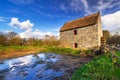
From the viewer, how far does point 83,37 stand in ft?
80.9

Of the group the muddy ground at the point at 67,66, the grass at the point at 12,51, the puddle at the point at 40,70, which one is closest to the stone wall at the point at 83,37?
the grass at the point at 12,51

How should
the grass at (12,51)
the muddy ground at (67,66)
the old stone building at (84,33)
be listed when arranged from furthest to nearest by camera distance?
1. the old stone building at (84,33)
2. the grass at (12,51)
3. the muddy ground at (67,66)

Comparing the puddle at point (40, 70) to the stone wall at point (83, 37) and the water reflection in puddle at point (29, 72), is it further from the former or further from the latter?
the stone wall at point (83, 37)

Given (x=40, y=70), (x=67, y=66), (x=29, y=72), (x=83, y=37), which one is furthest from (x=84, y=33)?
(x=29, y=72)

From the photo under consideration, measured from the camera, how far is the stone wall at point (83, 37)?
22.6m

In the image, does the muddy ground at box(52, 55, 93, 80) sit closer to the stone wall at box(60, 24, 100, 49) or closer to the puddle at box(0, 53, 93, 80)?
the puddle at box(0, 53, 93, 80)

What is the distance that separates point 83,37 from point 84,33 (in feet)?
2.74

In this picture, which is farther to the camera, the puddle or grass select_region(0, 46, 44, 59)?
grass select_region(0, 46, 44, 59)

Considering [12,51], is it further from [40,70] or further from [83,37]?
[40,70]

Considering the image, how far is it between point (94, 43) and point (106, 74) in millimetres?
16761

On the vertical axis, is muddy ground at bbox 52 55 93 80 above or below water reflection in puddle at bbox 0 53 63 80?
above

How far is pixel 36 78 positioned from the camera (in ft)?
27.3

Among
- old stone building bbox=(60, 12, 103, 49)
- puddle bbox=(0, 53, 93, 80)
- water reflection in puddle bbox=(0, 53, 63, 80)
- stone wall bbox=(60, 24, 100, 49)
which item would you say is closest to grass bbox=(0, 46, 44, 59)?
stone wall bbox=(60, 24, 100, 49)

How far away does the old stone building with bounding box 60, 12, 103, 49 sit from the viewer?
2273 centimetres
